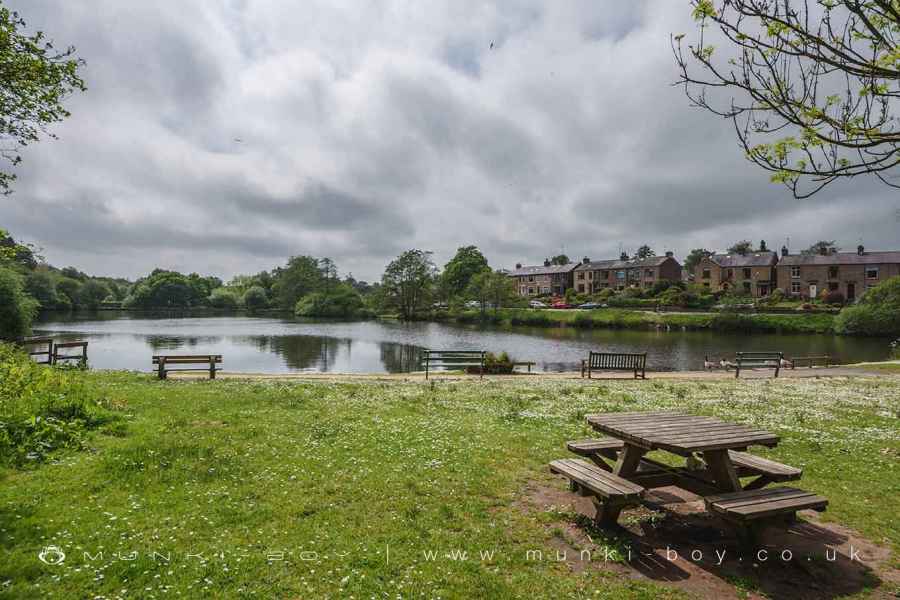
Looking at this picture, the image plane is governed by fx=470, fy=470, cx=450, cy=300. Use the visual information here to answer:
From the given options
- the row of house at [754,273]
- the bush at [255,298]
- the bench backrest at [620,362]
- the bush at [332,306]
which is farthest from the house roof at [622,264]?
the bush at [255,298]

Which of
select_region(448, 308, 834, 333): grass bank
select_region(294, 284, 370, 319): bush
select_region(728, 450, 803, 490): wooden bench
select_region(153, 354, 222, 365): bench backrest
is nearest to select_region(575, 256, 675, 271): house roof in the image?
select_region(448, 308, 834, 333): grass bank

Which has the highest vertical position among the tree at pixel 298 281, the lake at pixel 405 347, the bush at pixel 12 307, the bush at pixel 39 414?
the tree at pixel 298 281

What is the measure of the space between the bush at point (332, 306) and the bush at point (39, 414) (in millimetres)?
112386

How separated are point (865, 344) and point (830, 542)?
6792cm

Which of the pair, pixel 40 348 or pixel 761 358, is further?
pixel 40 348

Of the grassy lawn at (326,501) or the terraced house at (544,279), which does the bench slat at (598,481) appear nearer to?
the grassy lawn at (326,501)

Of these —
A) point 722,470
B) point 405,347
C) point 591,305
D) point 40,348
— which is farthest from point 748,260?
point 40,348

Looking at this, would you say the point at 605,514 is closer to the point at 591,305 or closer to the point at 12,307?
the point at 12,307

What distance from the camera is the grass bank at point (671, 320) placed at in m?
71.3

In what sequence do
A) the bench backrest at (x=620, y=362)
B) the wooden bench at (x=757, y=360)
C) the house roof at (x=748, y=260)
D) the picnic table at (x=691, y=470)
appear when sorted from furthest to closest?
the house roof at (x=748, y=260) < the wooden bench at (x=757, y=360) < the bench backrest at (x=620, y=362) < the picnic table at (x=691, y=470)

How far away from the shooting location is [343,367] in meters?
38.8

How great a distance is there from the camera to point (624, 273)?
391 ft

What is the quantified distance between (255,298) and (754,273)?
14201 centimetres

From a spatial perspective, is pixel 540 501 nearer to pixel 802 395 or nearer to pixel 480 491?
pixel 480 491
